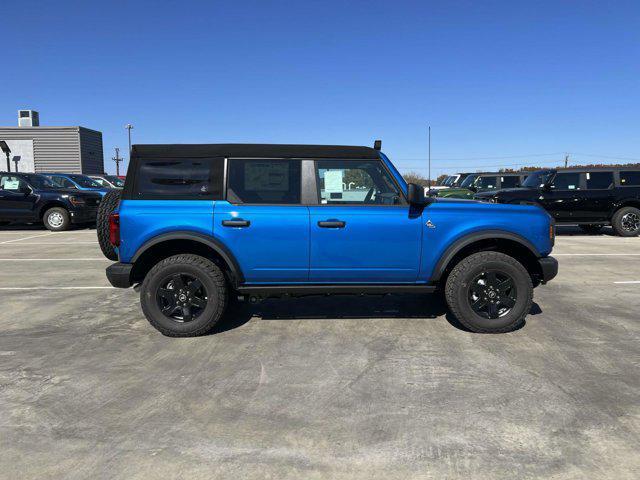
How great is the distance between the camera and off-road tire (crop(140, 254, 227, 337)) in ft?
14.9

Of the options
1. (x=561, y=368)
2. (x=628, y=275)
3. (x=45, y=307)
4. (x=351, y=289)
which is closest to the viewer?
(x=561, y=368)

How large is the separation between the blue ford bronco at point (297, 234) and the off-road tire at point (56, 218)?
1090 cm

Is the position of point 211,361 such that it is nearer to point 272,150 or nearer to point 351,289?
point 351,289

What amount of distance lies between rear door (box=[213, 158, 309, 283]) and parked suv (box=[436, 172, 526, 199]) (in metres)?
13.0

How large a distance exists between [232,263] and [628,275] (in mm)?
6527

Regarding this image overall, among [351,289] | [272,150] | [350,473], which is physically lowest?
[350,473]

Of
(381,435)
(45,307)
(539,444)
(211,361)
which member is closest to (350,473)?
(381,435)

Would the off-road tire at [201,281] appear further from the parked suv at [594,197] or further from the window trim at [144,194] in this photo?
the parked suv at [594,197]

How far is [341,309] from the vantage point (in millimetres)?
5566

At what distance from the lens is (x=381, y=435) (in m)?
2.83

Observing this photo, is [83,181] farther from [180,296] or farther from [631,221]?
[631,221]

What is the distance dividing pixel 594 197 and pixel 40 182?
16140 mm

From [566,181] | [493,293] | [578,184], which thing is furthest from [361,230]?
[578,184]

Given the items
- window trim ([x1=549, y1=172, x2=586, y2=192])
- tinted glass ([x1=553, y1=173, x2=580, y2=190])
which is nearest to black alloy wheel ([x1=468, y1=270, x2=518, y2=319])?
window trim ([x1=549, y1=172, x2=586, y2=192])
